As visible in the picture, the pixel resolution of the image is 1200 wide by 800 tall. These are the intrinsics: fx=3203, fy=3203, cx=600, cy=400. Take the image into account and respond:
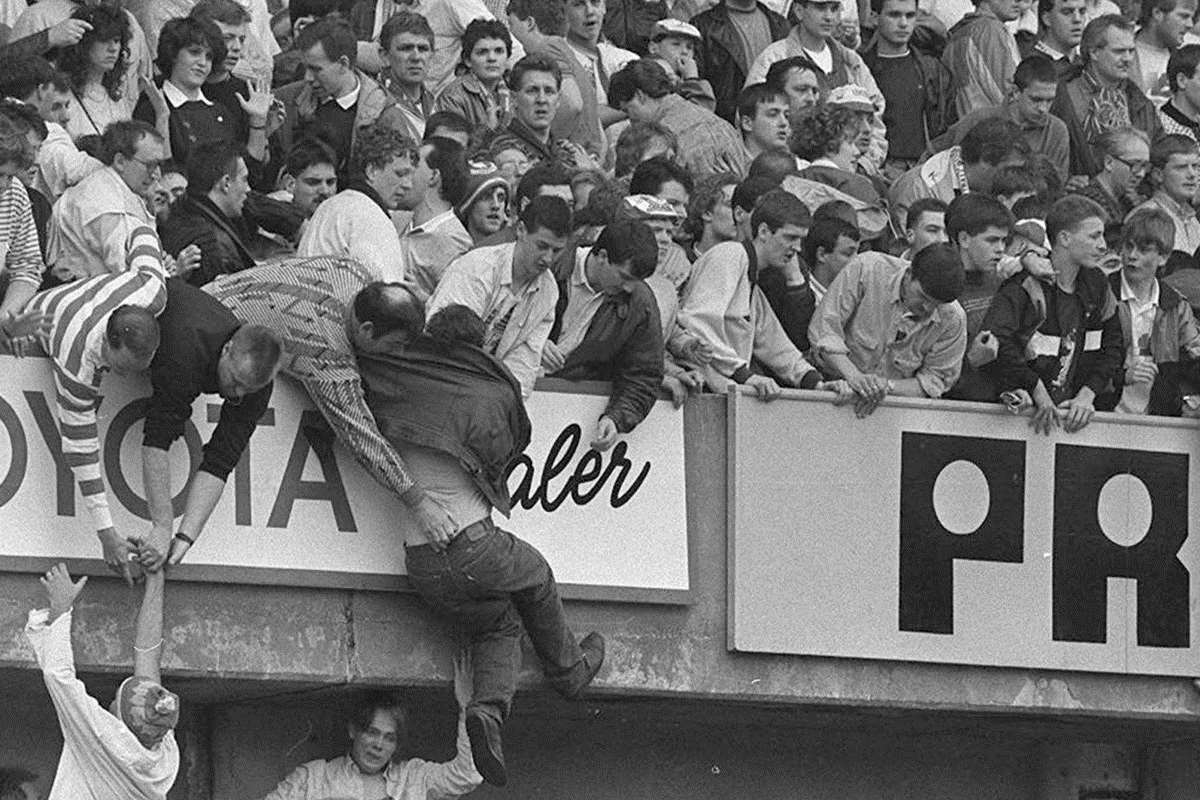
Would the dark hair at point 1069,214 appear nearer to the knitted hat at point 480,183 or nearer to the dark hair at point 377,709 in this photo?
the knitted hat at point 480,183

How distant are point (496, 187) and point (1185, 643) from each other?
356cm

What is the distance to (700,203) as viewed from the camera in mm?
13469

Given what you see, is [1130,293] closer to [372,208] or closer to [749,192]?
[749,192]

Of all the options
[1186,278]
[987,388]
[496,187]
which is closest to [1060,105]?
[1186,278]

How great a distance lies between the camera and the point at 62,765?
11297 mm

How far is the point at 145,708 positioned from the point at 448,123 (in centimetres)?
336

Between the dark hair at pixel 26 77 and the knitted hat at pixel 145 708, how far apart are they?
270 centimetres

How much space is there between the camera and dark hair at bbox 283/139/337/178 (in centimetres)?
1285

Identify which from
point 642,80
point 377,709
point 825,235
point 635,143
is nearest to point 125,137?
point 377,709

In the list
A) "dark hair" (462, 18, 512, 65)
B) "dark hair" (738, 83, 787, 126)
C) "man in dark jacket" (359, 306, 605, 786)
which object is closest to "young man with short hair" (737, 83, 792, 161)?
"dark hair" (738, 83, 787, 126)

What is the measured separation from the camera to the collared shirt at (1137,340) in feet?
45.7

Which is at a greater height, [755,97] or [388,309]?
[755,97]

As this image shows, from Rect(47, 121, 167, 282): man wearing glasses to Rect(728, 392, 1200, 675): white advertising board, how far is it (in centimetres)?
256

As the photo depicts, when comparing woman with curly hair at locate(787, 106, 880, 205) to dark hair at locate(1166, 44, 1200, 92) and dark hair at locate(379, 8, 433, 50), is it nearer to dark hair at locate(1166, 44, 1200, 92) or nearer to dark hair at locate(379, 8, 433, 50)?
dark hair at locate(379, 8, 433, 50)
